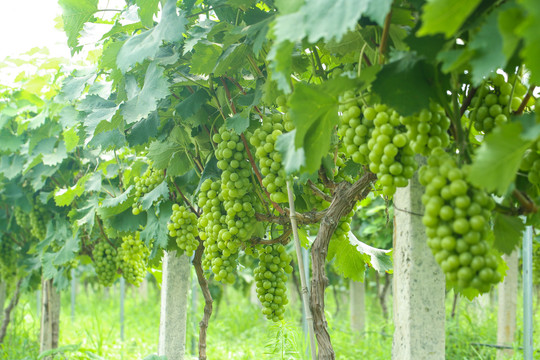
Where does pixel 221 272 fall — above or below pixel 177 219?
below

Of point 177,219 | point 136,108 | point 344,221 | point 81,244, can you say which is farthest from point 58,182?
point 344,221

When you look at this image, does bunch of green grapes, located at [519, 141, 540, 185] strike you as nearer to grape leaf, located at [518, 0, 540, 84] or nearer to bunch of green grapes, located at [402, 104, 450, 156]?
bunch of green grapes, located at [402, 104, 450, 156]

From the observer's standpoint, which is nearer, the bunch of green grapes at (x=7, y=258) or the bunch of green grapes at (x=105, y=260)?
the bunch of green grapes at (x=105, y=260)

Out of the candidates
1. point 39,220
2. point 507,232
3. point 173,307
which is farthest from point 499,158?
point 39,220

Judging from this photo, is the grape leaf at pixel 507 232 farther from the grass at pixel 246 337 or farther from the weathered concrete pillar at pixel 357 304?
the weathered concrete pillar at pixel 357 304

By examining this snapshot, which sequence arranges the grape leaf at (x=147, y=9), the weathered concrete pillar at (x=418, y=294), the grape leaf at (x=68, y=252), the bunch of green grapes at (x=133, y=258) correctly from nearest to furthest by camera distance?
1. the weathered concrete pillar at (x=418, y=294)
2. the grape leaf at (x=147, y=9)
3. the bunch of green grapes at (x=133, y=258)
4. the grape leaf at (x=68, y=252)

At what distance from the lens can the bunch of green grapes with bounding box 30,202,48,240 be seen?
4.06m

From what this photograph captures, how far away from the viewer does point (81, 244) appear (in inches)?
143

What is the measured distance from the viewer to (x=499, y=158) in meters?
0.85

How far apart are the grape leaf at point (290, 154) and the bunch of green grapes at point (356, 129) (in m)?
0.15

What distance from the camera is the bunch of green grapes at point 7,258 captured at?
4857 mm

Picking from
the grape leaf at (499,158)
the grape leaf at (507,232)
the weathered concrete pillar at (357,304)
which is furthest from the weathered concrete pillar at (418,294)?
the weathered concrete pillar at (357,304)

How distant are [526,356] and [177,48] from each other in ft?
9.66

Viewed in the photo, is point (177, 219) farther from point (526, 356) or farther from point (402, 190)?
point (526, 356)
